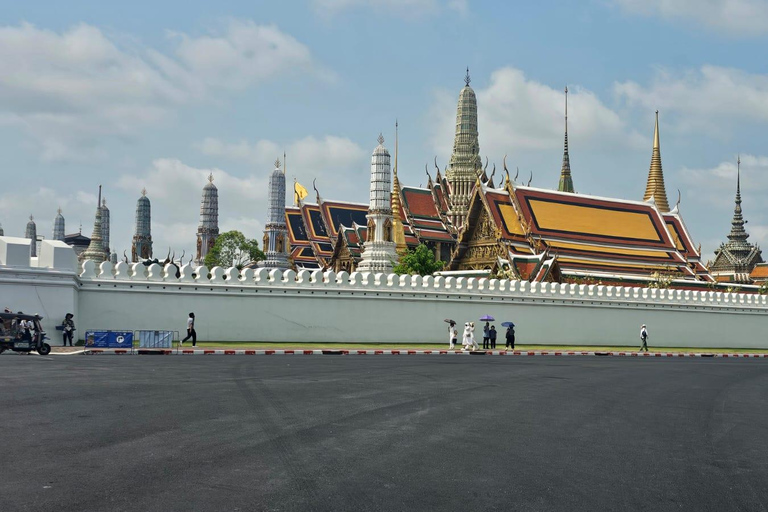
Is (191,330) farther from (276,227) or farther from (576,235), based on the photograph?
(276,227)

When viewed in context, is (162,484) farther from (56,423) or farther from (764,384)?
(764,384)

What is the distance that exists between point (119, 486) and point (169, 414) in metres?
3.90

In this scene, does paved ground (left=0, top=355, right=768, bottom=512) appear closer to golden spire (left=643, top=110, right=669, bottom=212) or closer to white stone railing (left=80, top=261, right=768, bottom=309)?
white stone railing (left=80, top=261, right=768, bottom=309)

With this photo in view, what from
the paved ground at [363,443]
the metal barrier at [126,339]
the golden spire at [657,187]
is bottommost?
the paved ground at [363,443]

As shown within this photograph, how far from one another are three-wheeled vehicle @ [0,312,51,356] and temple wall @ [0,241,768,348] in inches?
85.7

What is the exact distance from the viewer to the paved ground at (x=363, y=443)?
281 inches

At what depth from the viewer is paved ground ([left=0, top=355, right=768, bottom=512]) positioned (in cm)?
713

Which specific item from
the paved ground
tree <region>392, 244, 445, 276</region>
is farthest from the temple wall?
tree <region>392, 244, 445, 276</region>

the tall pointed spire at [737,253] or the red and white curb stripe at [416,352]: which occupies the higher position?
the tall pointed spire at [737,253]

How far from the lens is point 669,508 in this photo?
7105mm

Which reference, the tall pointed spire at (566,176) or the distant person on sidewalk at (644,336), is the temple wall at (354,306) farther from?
the tall pointed spire at (566,176)

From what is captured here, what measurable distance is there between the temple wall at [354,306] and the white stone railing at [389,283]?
0.14ft

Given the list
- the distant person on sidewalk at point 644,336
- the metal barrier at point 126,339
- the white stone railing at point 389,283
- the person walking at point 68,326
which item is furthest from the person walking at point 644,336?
the person walking at point 68,326

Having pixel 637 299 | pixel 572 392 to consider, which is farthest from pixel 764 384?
pixel 637 299
